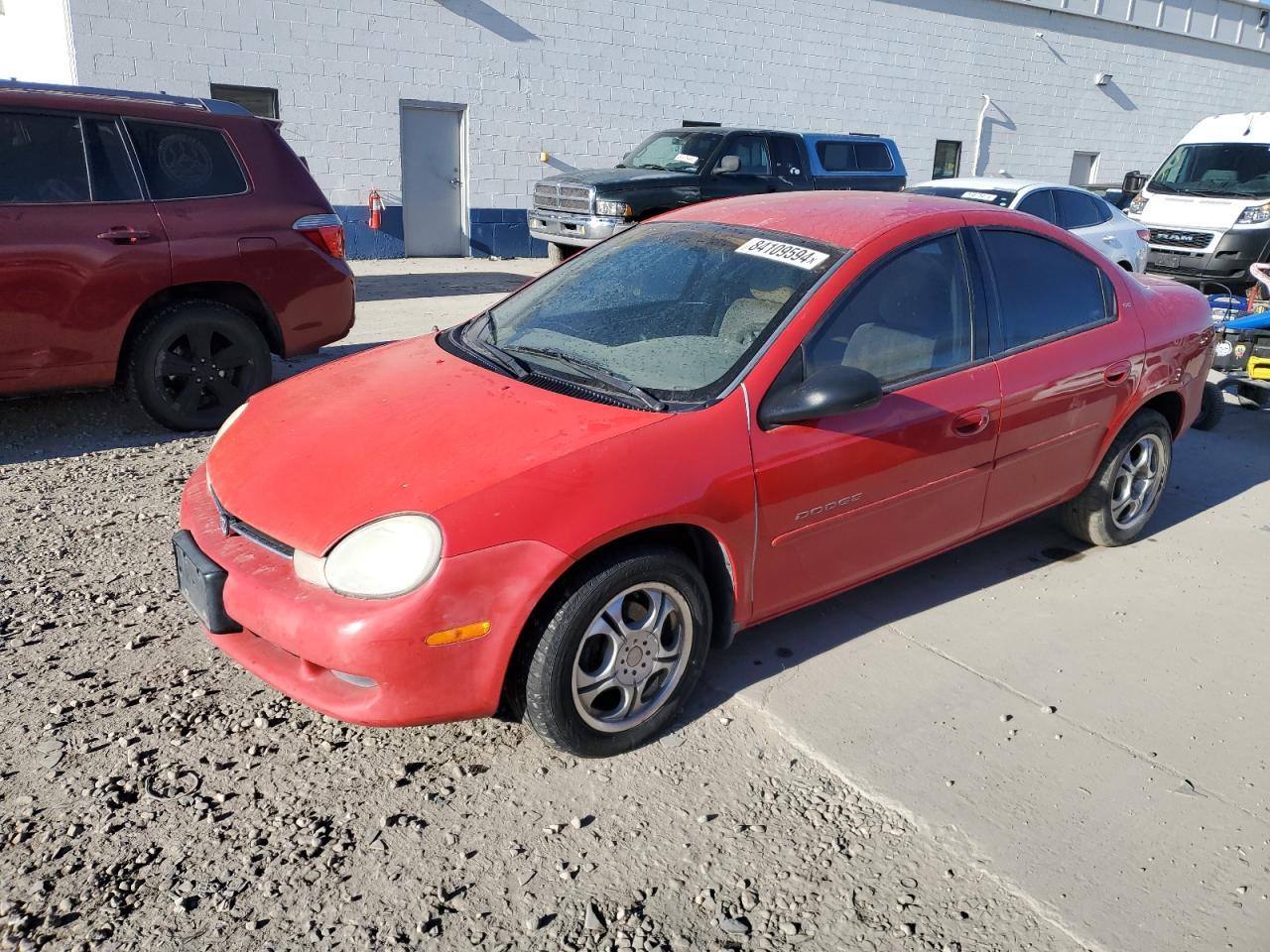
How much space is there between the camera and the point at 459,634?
9.16ft

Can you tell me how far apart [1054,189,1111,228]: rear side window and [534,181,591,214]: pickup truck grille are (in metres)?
5.08

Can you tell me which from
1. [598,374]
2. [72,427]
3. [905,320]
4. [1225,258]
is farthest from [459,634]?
[1225,258]

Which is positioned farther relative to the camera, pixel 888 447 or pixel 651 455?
pixel 888 447

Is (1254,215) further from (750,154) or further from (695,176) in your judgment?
(695,176)

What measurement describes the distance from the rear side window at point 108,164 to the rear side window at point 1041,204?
7.57 meters

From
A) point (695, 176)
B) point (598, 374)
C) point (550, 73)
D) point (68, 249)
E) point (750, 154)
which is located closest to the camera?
point (598, 374)

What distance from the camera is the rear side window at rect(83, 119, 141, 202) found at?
229 inches

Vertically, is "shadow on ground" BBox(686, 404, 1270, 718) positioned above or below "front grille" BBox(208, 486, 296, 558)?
below

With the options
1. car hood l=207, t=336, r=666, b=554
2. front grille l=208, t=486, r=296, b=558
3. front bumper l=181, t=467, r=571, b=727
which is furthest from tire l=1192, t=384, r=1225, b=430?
front grille l=208, t=486, r=296, b=558

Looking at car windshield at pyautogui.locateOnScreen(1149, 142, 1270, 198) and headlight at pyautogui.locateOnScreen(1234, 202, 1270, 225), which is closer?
headlight at pyautogui.locateOnScreen(1234, 202, 1270, 225)

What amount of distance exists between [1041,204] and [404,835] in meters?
9.22

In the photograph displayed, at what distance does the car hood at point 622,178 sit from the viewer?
39.1ft

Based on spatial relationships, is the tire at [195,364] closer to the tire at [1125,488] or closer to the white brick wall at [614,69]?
the tire at [1125,488]

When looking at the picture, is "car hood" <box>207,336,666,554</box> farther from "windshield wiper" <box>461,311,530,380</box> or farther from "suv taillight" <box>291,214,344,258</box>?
"suv taillight" <box>291,214,344,258</box>
